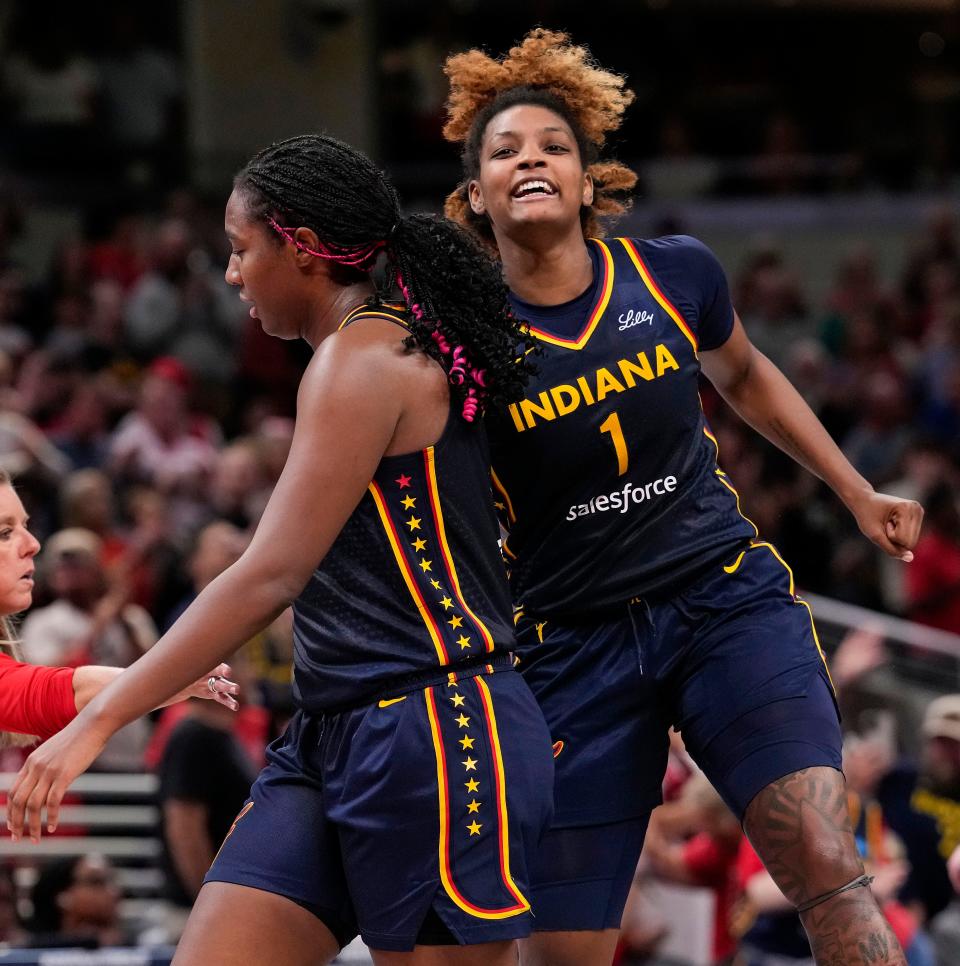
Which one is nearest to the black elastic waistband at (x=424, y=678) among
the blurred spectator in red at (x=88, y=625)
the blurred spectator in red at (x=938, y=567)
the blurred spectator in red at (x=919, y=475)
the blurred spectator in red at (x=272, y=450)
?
the blurred spectator in red at (x=88, y=625)

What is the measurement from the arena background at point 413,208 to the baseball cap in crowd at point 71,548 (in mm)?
98

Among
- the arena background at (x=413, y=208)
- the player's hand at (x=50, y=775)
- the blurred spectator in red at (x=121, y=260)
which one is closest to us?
the player's hand at (x=50, y=775)

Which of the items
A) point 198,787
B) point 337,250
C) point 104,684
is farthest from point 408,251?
point 198,787

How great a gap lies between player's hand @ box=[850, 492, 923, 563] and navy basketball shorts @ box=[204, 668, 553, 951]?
44.2 inches

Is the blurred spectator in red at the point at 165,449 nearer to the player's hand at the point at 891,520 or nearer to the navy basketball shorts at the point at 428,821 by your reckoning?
the player's hand at the point at 891,520

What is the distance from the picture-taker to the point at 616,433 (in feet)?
12.4

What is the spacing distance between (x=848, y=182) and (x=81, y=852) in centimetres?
873

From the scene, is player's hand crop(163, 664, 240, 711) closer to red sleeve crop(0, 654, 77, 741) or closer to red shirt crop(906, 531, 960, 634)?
red sleeve crop(0, 654, 77, 741)

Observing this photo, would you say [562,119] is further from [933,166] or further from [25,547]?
[933,166]

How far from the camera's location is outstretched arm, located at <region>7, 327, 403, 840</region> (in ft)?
9.81

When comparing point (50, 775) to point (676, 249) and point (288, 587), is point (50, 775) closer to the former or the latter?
point (288, 587)

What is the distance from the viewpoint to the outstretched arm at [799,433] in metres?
4.01

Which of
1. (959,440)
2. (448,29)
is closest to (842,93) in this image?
(448,29)

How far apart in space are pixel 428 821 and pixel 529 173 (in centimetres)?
149
